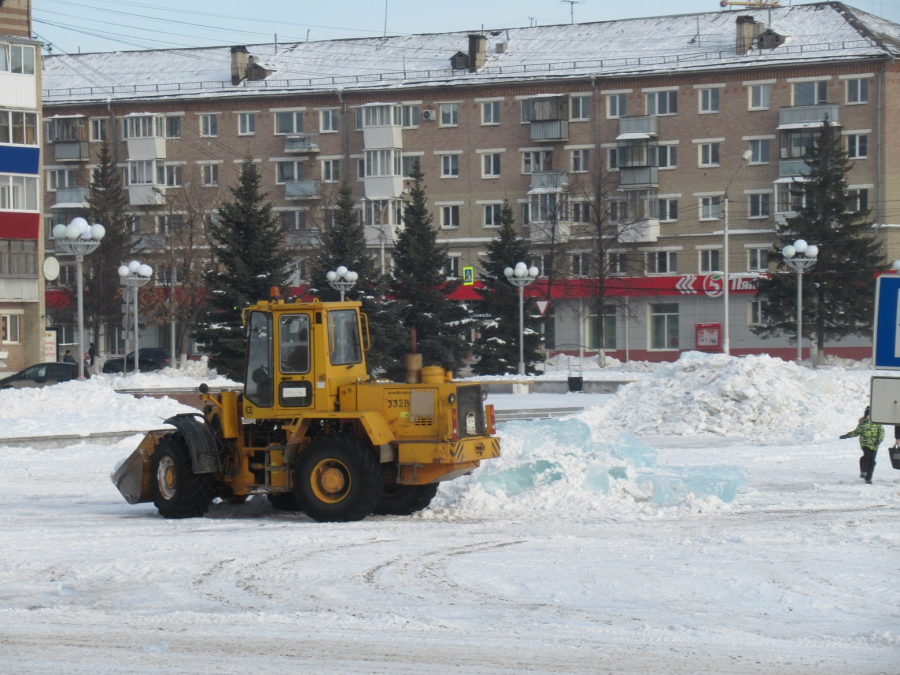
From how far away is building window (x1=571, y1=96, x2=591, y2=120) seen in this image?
64125 millimetres

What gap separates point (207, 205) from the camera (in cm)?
6462

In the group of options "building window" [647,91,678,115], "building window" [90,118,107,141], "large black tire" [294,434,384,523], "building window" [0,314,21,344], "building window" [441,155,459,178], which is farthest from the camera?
"building window" [90,118,107,141]

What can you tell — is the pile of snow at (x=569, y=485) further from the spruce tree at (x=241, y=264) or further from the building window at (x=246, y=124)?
the building window at (x=246, y=124)

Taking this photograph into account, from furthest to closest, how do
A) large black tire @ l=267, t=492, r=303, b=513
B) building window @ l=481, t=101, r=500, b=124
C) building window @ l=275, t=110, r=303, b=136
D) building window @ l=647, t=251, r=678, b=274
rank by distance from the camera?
building window @ l=275, t=110, r=303, b=136
building window @ l=481, t=101, r=500, b=124
building window @ l=647, t=251, r=678, b=274
large black tire @ l=267, t=492, r=303, b=513

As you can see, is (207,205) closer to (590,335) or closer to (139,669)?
(590,335)

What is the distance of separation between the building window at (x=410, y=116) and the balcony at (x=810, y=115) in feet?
63.3

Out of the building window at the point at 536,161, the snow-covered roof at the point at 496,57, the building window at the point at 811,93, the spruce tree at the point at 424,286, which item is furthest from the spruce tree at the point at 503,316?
the building window at the point at 811,93

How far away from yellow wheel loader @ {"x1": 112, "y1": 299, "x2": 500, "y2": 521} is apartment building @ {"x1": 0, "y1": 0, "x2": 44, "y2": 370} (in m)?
36.6

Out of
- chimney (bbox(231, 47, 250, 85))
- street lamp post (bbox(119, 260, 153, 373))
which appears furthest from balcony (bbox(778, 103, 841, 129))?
street lamp post (bbox(119, 260, 153, 373))

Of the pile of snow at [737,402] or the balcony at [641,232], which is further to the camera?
the balcony at [641,232]

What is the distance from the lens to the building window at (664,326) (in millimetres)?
63094

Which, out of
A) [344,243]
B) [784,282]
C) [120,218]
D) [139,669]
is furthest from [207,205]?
[139,669]

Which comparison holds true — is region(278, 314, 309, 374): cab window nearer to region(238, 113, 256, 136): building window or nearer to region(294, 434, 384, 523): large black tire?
region(294, 434, 384, 523): large black tire

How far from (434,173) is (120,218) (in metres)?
17.1
